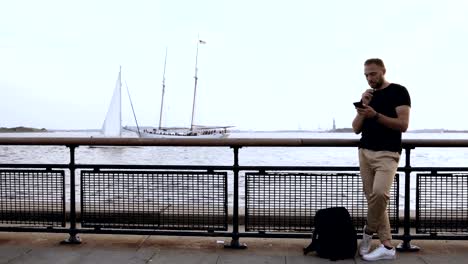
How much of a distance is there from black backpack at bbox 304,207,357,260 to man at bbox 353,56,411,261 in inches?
5.9

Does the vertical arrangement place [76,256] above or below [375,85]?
below

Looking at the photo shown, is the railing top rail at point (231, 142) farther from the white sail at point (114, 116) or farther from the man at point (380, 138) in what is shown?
the white sail at point (114, 116)

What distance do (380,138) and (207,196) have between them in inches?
69.5

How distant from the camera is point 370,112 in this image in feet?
13.2

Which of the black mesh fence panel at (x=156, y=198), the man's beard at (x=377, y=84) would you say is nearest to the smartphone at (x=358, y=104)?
the man's beard at (x=377, y=84)

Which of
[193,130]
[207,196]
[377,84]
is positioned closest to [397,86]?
[377,84]

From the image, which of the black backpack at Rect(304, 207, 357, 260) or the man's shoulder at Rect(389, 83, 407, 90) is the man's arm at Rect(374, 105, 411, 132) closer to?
the man's shoulder at Rect(389, 83, 407, 90)

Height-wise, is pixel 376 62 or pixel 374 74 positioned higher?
pixel 376 62

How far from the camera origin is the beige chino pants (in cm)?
416

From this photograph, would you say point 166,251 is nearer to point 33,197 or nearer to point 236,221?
point 236,221

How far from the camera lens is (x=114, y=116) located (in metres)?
63.6

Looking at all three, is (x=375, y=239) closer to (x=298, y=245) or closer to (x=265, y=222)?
(x=298, y=245)

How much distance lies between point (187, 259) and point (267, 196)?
1012 millimetres

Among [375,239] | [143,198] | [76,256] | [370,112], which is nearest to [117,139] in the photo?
[143,198]
